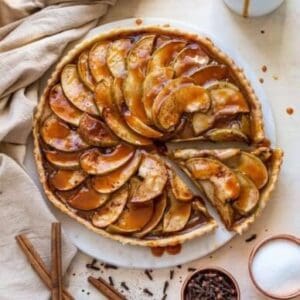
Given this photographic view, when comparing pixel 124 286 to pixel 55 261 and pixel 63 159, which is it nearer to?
pixel 55 261

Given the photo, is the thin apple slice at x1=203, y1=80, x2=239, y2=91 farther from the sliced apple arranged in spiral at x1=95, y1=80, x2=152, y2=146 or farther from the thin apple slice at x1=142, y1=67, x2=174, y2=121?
the sliced apple arranged in spiral at x1=95, y1=80, x2=152, y2=146

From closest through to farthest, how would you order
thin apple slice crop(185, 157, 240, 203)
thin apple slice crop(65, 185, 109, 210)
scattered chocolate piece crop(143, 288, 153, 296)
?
thin apple slice crop(185, 157, 240, 203)
thin apple slice crop(65, 185, 109, 210)
scattered chocolate piece crop(143, 288, 153, 296)

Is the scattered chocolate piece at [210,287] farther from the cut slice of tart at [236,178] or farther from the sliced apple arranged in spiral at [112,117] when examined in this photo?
the sliced apple arranged in spiral at [112,117]

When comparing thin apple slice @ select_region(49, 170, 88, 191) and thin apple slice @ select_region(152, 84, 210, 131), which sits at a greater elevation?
thin apple slice @ select_region(152, 84, 210, 131)

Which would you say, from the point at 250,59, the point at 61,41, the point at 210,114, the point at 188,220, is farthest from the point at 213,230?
the point at 61,41

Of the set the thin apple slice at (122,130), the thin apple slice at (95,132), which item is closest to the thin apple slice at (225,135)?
the thin apple slice at (122,130)

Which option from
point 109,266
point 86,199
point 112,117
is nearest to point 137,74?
point 112,117

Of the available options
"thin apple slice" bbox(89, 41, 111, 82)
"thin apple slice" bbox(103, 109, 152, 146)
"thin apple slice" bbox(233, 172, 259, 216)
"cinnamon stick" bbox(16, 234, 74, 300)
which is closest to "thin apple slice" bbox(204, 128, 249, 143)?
"thin apple slice" bbox(233, 172, 259, 216)
